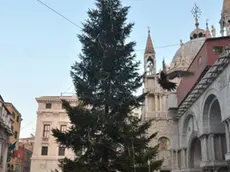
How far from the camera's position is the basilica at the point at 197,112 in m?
18.6

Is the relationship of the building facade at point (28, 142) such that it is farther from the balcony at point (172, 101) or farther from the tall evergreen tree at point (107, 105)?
the tall evergreen tree at point (107, 105)

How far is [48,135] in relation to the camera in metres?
42.4

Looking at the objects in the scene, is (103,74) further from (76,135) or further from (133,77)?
(76,135)

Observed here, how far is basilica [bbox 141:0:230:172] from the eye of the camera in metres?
18.6

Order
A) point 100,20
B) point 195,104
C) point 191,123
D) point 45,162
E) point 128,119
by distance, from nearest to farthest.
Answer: point 128,119 < point 100,20 < point 195,104 < point 191,123 < point 45,162

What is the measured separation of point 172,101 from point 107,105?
49.6 ft

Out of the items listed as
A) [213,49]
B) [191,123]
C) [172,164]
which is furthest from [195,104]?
[172,164]

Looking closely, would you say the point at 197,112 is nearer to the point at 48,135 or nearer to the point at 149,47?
the point at 149,47

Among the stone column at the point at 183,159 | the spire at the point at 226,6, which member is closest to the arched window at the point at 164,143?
the stone column at the point at 183,159

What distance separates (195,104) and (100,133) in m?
11.4

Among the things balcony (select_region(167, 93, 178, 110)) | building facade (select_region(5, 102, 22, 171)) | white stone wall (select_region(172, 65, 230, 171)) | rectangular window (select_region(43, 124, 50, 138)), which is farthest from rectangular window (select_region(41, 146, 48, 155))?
white stone wall (select_region(172, 65, 230, 171))

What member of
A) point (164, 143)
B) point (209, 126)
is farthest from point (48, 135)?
point (209, 126)

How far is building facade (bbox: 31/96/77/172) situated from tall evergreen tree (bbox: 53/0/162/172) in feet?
78.0

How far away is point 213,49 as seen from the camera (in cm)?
2109
